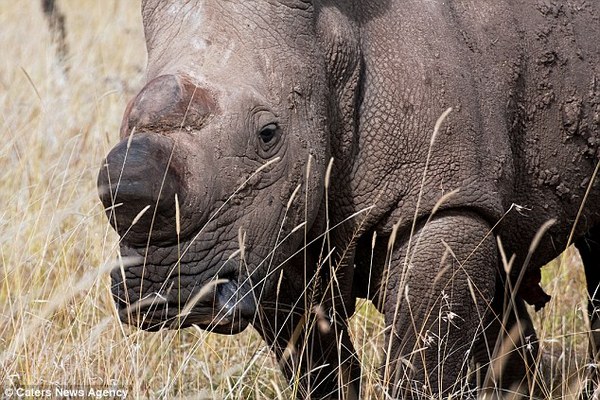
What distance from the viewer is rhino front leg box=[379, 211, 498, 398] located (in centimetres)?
455

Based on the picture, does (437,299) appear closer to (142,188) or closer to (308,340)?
(308,340)

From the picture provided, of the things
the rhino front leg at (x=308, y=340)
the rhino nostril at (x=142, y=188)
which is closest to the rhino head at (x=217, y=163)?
the rhino nostril at (x=142, y=188)

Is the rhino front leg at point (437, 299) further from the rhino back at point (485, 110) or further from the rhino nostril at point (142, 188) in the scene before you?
the rhino nostril at point (142, 188)

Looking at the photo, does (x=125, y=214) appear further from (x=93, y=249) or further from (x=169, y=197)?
(x=93, y=249)

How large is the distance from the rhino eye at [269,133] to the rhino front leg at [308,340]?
25.4 inches

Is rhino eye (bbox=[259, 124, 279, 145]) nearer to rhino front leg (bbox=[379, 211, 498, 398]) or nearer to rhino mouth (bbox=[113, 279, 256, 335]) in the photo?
rhino mouth (bbox=[113, 279, 256, 335])

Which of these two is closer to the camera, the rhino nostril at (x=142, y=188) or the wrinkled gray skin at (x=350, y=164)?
the rhino nostril at (x=142, y=188)

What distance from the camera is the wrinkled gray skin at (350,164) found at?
409 centimetres

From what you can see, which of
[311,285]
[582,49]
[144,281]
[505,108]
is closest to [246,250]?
[144,281]

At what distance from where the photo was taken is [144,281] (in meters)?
4.06

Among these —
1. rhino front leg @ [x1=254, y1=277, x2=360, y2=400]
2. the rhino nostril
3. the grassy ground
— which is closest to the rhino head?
the rhino nostril

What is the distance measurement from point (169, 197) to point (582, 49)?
6.59 ft

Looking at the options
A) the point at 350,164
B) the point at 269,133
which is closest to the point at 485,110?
the point at 350,164

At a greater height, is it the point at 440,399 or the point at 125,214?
the point at 125,214
